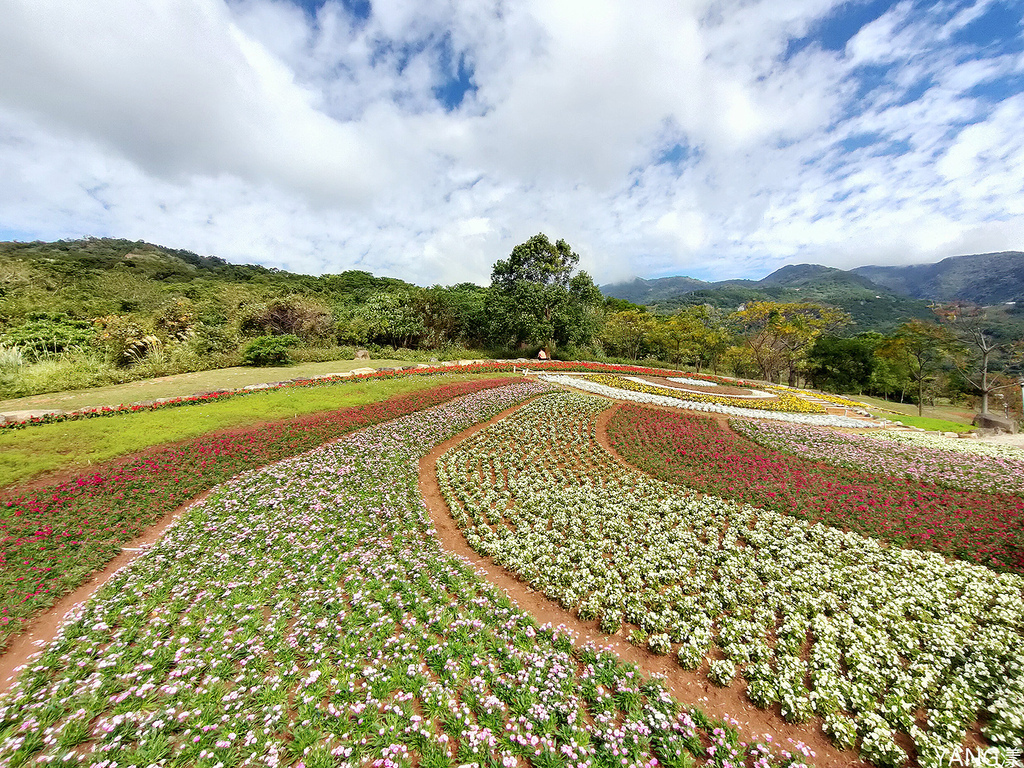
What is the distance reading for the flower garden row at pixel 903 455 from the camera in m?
12.8

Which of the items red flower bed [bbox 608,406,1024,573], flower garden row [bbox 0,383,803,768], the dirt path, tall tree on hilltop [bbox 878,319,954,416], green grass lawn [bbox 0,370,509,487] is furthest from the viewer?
tall tree on hilltop [bbox 878,319,954,416]

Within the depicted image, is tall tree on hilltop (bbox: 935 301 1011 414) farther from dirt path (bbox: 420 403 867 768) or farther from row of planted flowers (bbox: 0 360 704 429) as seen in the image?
dirt path (bbox: 420 403 867 768)

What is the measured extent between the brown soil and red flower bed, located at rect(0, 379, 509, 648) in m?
0.15

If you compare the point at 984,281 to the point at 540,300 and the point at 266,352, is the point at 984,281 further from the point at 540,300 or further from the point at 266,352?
the point at 266,352

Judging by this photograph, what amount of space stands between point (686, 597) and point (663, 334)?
4521cm

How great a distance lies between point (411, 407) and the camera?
Answer: 1944cm

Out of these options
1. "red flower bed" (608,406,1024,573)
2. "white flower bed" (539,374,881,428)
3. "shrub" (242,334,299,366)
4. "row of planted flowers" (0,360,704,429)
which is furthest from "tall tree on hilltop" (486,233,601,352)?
"red flower bed" (608,406,1024,573)

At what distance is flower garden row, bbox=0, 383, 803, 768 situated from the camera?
425cm

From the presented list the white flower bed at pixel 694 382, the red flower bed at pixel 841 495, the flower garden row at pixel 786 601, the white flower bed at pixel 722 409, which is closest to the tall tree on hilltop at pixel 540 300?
the white flower bed at pixel 694 382

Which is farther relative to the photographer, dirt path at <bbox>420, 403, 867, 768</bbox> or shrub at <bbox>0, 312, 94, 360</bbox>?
shrub at <bbox>0, 312, 94, 360</bbox>

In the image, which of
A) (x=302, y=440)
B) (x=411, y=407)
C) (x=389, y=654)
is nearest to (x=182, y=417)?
(x=302, y=440)

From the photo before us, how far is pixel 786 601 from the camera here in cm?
702

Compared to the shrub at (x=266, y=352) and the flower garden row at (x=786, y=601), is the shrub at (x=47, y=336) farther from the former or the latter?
the flower garden row at (x=786, y=601)

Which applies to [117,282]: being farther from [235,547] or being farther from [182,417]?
[235,547]
